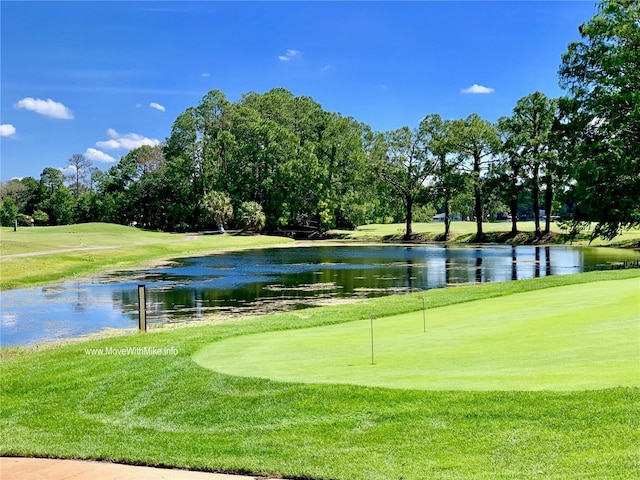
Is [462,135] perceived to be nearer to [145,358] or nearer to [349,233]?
[349,233]

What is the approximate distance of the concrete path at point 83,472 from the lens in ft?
17.1

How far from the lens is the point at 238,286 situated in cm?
2798

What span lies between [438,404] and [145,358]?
6.59 m

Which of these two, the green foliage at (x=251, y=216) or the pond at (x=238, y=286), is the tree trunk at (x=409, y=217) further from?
the pond at (x=238, y=286)

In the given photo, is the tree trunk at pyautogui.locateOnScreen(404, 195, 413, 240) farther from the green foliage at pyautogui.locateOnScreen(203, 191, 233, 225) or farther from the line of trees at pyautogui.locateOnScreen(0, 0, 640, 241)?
the green foliage at pyautogui.locateOnScreen(203, 191, 233, 225)

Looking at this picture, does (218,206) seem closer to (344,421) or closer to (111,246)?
(111,246)

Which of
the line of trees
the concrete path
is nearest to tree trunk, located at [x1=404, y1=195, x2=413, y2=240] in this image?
the line of trees

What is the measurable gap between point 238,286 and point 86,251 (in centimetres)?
2306

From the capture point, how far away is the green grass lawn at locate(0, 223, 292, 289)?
3187cm

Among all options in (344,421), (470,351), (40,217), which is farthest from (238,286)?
(40,217)

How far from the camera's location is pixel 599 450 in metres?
4.53

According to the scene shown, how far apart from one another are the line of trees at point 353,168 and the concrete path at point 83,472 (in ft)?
110

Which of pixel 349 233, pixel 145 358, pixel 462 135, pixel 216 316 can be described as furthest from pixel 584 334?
pixel 349 233

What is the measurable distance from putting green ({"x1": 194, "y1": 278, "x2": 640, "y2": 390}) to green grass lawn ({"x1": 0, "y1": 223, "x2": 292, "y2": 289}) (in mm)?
23911
